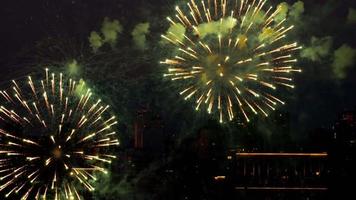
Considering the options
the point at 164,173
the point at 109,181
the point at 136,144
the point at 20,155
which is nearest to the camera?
the point at 20,155

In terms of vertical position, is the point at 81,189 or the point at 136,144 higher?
the point at 136,144

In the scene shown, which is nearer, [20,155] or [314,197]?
[20,155]

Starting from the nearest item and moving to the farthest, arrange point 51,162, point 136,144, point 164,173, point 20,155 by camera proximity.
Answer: point 51,162 → point 20,155 → point 164,173 → point 136,144

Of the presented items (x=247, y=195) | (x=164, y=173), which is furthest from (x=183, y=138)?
(x=247, y=195)

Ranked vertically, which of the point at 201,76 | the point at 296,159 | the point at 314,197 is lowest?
the point at 314,197

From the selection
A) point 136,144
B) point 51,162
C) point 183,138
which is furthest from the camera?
point 136,144

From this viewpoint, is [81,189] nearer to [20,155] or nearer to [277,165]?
[20,155]

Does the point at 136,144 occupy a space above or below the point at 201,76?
below

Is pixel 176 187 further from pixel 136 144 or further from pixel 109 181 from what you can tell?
pixel 136 144

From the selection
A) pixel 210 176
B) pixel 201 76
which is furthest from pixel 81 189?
pixel 201 76
